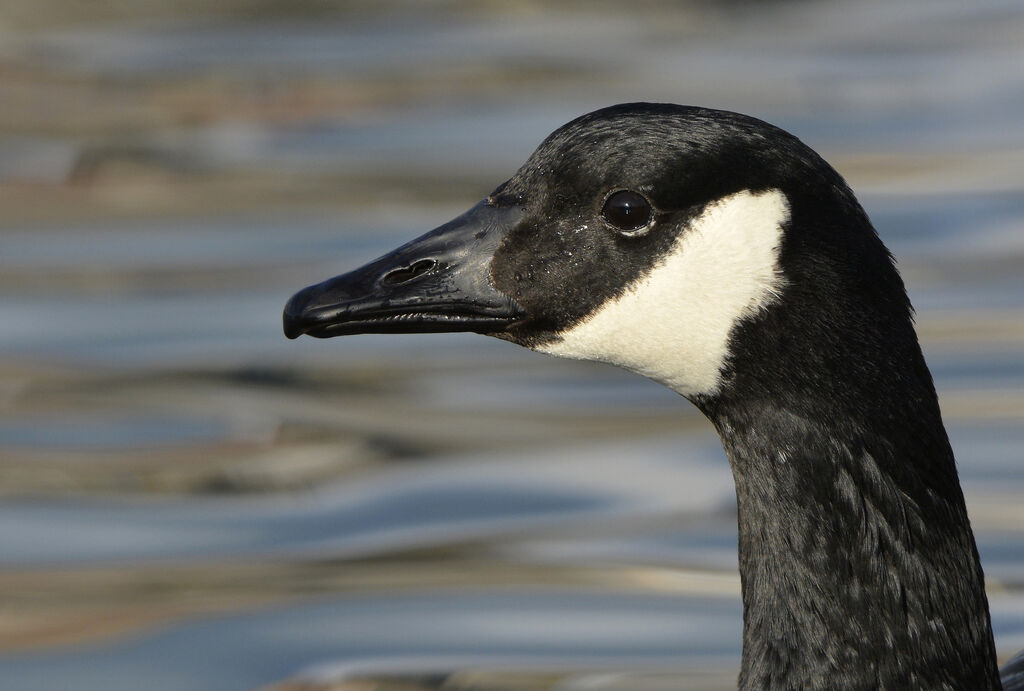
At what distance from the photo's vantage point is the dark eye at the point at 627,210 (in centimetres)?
458

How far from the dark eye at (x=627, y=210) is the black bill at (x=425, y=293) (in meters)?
0.28

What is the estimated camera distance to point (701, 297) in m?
4.47

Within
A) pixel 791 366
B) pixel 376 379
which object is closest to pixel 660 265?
pixel 791 366

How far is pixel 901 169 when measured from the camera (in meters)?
11.4

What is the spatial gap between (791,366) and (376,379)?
15.0ft

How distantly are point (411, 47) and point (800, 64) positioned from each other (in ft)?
10.8

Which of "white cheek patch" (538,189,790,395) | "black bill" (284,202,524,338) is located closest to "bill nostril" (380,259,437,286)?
"black bill" (284,202,524,338)

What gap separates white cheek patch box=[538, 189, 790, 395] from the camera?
4363 millimetres

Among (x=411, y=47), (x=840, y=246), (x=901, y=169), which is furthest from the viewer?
(x=411, y=47)

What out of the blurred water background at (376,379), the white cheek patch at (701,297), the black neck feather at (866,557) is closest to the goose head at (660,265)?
the white cheek patch at (701,297)

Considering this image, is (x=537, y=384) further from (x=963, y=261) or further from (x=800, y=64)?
(x=800, y=64)

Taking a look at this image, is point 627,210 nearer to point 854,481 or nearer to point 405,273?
point 405,273

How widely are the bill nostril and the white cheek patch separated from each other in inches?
17.8

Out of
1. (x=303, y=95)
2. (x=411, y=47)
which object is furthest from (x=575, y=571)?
(x=411, y=47)
